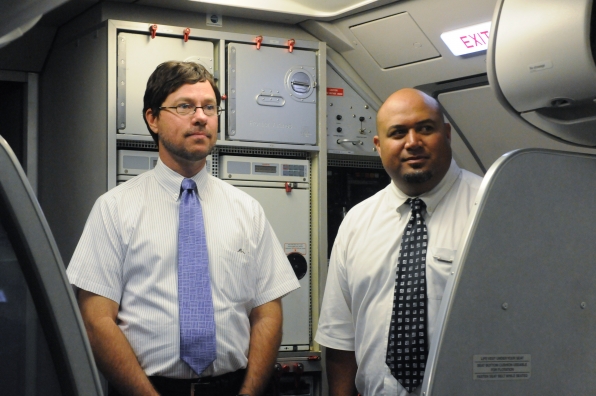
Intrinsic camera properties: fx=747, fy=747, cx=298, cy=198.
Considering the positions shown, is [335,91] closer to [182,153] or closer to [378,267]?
[182,153]

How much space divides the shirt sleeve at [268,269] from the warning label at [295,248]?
142cm

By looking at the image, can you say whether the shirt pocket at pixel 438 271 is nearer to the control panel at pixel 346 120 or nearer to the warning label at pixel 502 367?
the warning label at pixel 502 367

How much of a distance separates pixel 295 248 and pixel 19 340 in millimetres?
3322

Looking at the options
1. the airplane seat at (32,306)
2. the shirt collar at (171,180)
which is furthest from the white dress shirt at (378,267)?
the airplane seat at (32,306)

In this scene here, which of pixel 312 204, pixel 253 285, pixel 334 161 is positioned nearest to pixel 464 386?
pixel 253 285

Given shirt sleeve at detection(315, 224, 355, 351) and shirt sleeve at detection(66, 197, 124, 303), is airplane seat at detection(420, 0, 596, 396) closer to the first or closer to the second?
shirt sleeve at detection(315, 224, 355, 351)

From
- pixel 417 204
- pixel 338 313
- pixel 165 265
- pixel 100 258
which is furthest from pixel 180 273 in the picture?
pixel 417 204

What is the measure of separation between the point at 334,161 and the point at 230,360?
101 inches

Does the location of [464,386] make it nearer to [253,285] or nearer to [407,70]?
[253,285]

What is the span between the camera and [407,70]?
471 centimetres

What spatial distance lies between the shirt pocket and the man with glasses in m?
0.67

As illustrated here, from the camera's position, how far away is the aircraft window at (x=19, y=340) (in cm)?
138

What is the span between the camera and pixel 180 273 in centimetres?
284

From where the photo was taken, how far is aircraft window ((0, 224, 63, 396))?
1384 millimetres
